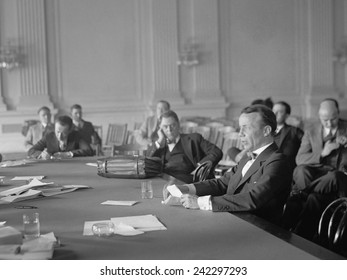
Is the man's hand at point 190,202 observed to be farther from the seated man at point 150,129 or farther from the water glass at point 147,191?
the seated man at point 150,129

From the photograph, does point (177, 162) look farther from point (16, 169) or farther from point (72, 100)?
point (72, 100)

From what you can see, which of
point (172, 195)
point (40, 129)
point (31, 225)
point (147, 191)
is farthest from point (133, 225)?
point (40, 129)

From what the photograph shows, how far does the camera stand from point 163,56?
12.2m

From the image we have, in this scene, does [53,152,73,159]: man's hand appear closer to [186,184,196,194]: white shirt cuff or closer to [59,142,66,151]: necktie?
[59,142,66,151]: necktie

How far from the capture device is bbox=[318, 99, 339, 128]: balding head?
6.31 m

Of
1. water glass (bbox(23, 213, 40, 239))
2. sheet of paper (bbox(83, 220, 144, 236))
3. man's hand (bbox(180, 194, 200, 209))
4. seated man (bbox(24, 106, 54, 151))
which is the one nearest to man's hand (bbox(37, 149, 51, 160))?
seated man (bbox(24, 106, 54, 151))

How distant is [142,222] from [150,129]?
6.70 metres

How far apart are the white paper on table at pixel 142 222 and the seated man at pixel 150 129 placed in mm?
4538

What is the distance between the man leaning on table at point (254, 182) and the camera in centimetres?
333

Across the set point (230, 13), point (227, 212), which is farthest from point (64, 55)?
point (227, 212)

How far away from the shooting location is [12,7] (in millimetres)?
11453

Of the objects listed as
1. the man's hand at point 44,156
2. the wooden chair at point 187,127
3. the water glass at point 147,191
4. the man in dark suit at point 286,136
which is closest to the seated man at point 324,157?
the man in dark suit at point 286,136

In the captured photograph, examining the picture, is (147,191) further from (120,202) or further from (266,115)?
(266,115)

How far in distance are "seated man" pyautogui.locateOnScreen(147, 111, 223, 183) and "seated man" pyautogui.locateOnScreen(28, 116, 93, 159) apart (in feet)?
4.42
